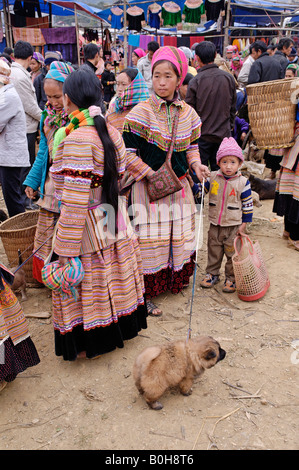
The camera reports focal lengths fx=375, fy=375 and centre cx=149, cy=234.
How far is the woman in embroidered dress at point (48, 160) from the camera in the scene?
3092 millimetres

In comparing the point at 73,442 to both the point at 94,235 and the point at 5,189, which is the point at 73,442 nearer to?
the point at 94,235

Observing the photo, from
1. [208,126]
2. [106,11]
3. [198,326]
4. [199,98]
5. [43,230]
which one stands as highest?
[106,11]

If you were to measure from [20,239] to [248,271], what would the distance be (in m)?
2.41

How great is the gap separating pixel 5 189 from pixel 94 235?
9.66 ft

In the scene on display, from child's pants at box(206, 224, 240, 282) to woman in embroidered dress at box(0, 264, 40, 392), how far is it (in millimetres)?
2154

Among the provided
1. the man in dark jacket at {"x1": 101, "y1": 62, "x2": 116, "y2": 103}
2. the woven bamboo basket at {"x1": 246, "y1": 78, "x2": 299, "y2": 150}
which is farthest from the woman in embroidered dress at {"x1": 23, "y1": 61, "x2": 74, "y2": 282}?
the man in dark jacket at {"x1": 101, "y1": 62, "x2": 116, "y2": 103}

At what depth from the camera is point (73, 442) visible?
235 cm

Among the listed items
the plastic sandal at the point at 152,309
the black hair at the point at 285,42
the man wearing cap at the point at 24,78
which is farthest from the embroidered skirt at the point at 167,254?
the black hair at the point at 285,42

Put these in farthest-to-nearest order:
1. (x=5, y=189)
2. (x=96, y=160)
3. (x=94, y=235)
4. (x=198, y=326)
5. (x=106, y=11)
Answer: (x=106, y=11) → (x=5, y=189) → (x=198, y=326) → (x=94, y=235) → (x=96, y=160)

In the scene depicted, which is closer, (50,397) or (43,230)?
(50,397)

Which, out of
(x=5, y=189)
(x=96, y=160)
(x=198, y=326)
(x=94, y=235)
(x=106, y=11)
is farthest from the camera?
(x=106, y=11)

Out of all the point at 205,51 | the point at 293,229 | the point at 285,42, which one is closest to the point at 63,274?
the point at 293,229

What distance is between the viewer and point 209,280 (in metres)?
4.23

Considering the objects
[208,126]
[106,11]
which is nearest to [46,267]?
[208,126]
